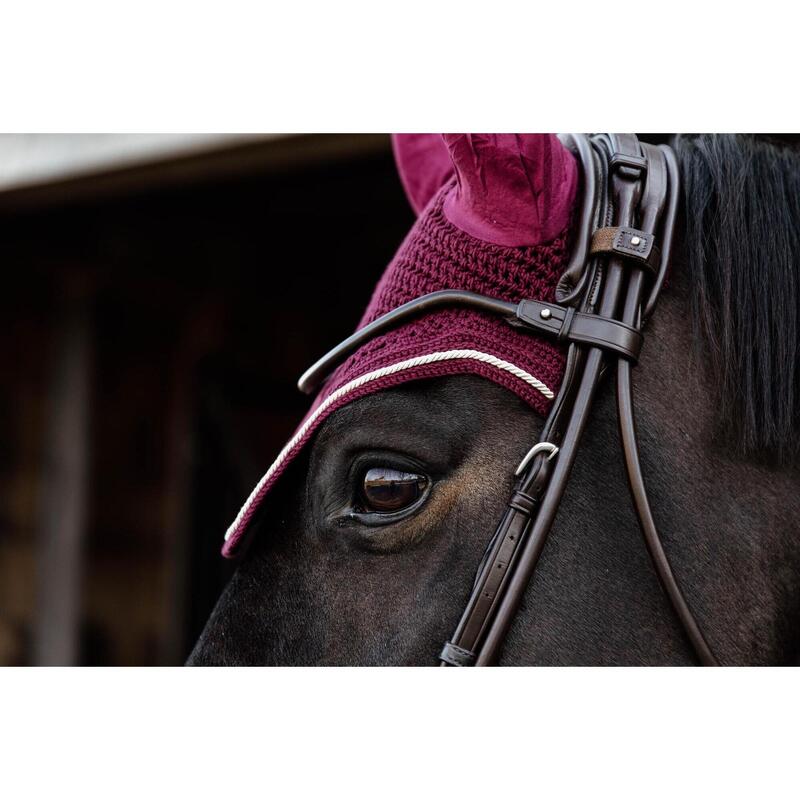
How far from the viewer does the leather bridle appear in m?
0.65

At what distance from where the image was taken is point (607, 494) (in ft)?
2.24

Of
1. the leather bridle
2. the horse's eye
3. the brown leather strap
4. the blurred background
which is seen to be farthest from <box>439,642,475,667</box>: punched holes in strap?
the blurred background

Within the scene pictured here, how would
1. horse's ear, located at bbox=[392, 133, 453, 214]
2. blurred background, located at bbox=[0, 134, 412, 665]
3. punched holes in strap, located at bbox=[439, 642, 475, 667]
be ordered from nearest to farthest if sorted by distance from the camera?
punched holes in strap, located at bbox=[439, 642, 475, 667] → horse's ear, located at bbox=[392, 133, 453, 214] → blurred background, located at bbox=[0, 134, 412, 665]

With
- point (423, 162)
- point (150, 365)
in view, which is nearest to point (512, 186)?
point (423, 162)

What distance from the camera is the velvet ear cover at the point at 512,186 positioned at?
2.26 feet

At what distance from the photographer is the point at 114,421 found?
2.98m

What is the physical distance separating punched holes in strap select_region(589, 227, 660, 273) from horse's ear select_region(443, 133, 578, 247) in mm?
35

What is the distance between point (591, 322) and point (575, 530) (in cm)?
17

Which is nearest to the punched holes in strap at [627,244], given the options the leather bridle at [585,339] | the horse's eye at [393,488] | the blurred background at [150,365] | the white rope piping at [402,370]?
the leather bridle at [585,339]

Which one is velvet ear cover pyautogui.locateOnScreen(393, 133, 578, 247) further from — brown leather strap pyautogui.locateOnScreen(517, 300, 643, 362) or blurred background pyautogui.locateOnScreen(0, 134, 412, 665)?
blurred background pyautogui.locateOnScreen(0, 134, 412, 665)

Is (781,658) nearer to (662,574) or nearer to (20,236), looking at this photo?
(662,574)

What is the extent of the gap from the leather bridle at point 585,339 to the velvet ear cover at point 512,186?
0.03 metres

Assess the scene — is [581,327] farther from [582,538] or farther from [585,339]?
[582,538]

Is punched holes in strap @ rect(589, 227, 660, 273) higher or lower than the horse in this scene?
higher
